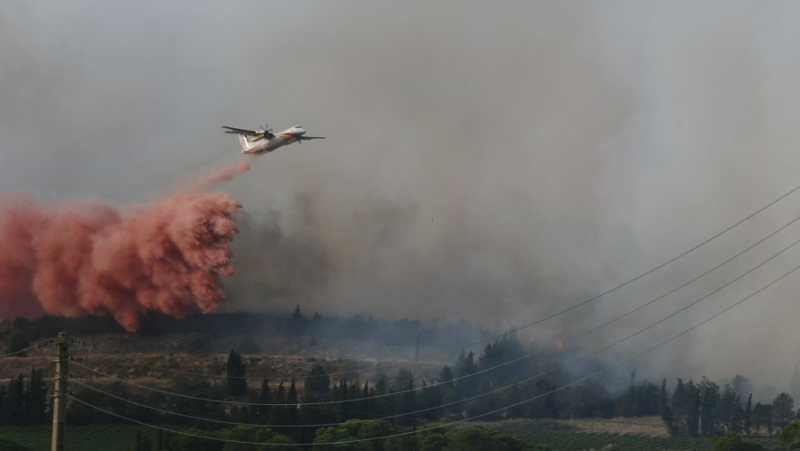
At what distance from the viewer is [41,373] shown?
549 feet

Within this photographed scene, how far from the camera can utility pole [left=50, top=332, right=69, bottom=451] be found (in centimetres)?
9631

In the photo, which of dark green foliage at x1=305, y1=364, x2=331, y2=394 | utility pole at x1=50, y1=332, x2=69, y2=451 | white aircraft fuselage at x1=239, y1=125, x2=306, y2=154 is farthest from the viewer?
dark green foliage at x1=305, y1=364, x2=331, y2=394

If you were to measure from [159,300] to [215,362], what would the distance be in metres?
19.5

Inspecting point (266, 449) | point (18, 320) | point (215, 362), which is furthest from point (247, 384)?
point (18, 320)

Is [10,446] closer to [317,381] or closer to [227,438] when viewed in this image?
[227,438]

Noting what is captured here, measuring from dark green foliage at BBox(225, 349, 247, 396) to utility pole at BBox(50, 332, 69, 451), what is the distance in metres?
72.5

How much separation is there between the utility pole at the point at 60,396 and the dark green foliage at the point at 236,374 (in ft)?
238

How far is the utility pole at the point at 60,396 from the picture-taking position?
9631cm

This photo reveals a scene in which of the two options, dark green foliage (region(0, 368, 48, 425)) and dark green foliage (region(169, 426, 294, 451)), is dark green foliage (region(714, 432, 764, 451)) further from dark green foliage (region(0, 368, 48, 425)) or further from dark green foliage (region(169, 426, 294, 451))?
dark green foliage (region(0, 368, 48, 425))

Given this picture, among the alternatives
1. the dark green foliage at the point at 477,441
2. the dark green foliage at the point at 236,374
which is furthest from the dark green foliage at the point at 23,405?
the dark green foliage at the point at 477,441

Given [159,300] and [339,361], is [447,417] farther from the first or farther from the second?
[159,300]

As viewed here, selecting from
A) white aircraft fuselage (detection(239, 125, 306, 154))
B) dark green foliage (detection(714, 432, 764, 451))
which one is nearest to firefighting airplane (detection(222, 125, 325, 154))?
white aircraft fuselage (detection(239, 125, 306, 154))

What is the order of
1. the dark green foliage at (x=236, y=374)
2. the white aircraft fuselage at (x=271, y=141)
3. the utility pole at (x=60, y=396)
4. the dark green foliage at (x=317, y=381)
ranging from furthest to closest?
1. the dark green foliage at (x=317, y=381)
2. the dark green foliage at (x=236, y=374)
3. the white aircraft fuselage at (x=271, y=141)
4. the utility pole at (x=60, y=396)

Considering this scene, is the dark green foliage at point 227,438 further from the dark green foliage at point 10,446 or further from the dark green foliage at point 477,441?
the dark green foliage at point 477,441
